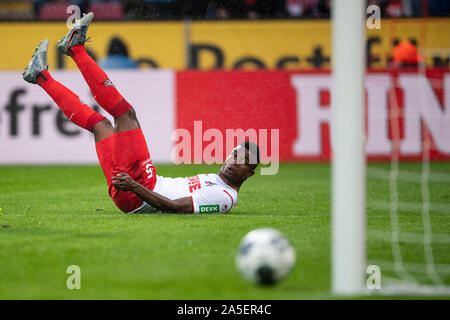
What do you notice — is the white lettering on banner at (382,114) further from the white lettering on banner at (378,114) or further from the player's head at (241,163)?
the player's head at (241,163)

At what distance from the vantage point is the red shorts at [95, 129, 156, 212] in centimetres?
696

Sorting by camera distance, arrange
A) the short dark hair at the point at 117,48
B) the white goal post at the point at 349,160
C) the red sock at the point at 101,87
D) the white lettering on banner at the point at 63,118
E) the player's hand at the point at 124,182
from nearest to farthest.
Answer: the white goal post at the point at 349,160
the player's hand at the point at 124,182
the red sock at the point at 101,87
the white lettering on banner at the point at 63,118
the short dark hair at the point at 117,48

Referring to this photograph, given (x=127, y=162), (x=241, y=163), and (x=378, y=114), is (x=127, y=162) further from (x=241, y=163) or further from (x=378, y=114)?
(x=378, y=114)

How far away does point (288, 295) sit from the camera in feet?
13.4

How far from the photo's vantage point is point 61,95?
7.45 meters

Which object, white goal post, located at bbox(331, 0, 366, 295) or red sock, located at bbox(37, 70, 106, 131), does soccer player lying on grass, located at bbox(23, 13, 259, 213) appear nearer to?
red sock, located at bbox(37, 70, 106, 131)

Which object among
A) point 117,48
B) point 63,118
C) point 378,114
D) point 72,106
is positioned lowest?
point 72,106

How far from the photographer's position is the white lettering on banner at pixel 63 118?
13125 mm

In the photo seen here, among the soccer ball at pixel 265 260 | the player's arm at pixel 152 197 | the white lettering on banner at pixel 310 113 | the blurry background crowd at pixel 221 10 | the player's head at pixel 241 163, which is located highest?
the blurry background crowd at pixel 221 10

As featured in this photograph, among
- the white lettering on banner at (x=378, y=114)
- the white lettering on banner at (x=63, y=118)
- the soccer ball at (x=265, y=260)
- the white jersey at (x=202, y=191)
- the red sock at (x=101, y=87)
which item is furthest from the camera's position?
the white lettering on banner at (x=63, y=118)

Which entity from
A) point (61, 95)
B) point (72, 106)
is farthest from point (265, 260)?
point (61, 95)

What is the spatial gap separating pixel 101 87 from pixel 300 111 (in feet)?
22.0

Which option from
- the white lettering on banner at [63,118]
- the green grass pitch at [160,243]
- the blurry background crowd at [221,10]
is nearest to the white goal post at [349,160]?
the green grass pitch at [160,243]

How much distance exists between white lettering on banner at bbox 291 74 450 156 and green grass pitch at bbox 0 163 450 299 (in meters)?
3.33
